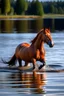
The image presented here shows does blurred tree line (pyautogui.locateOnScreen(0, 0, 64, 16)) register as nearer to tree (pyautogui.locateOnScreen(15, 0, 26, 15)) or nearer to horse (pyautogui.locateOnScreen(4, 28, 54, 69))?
Result: tree (pyautogui.locateOnScreen(15, 0, 26, 15))

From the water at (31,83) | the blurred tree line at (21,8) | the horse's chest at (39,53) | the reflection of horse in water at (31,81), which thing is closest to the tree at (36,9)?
the blurred tree line at (21,8)

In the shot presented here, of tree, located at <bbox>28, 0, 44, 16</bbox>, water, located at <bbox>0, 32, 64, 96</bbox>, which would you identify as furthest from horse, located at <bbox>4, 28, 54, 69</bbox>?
tree, located at <bbox>28, 0, 44, 16</bbox>

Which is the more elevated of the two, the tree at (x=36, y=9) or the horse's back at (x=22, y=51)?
the horse's back at (x=22, y=51)

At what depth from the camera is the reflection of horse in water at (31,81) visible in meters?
12.5

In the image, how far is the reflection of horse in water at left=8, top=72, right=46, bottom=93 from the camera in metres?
12.5

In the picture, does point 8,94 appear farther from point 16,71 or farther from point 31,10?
point 31,10

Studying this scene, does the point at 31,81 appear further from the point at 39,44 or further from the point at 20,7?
the point at 20,7

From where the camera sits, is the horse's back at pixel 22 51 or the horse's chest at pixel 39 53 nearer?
the horse's chest at pixel 39 53

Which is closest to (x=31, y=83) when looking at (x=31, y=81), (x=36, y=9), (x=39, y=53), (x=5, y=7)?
(x=31, y=81)

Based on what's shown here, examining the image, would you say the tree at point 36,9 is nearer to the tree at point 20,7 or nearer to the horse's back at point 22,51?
the tree at point 20,7

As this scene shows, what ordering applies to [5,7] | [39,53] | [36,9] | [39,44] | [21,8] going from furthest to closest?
[21,8] < [36,9] < [5,7] < [39,44] < [39,53]

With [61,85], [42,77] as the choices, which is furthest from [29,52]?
[61,85]

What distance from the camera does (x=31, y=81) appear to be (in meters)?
14.0

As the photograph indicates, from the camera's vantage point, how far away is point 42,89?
1231 cm
